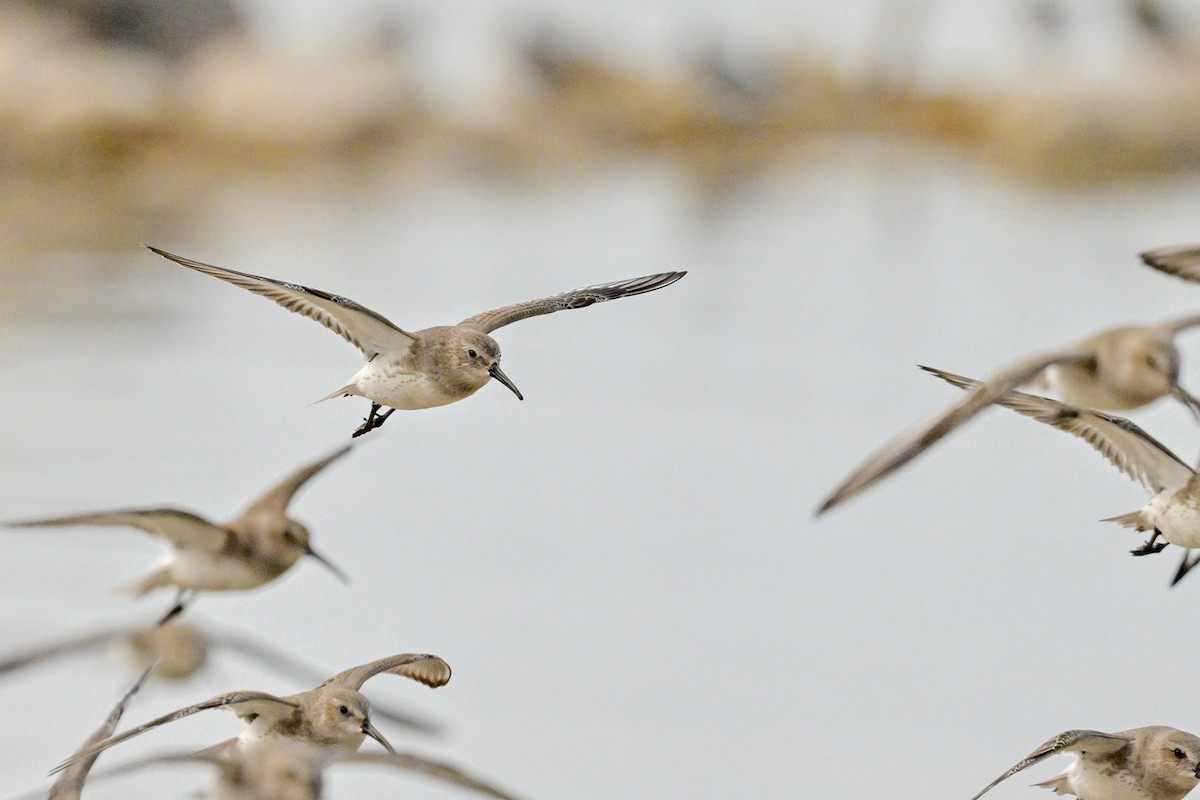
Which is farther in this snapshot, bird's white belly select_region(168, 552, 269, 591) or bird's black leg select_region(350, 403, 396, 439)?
bird's white belly select_region(168, 552, 269, 591)

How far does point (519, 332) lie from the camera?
73.4 ft

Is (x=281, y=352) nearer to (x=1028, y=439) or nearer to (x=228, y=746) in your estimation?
(x=1028, y=439)

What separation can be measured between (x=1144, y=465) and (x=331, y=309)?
2059mm

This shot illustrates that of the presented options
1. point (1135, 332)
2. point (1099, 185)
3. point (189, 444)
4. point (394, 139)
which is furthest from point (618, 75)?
point (1135, 332)

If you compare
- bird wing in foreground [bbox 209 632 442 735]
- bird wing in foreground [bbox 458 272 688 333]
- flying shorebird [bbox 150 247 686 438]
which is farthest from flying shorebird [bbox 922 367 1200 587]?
bird wing in foreground [bbox 209 632 442 735]

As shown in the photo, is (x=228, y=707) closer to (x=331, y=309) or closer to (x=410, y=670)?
(x=410, y=670)

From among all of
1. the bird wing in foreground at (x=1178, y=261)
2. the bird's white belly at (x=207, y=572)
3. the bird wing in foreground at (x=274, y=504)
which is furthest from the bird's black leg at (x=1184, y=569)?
the bird's white belly at (x=207, y=572)

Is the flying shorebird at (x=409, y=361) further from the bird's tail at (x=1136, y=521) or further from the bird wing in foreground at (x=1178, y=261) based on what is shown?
the bird wing in foreground at (x=1178, y=261)

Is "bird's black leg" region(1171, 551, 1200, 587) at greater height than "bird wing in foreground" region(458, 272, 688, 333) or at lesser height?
lesser

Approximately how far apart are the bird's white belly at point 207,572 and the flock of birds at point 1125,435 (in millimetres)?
2390

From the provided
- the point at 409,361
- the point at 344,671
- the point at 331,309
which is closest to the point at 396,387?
the point at 409,361

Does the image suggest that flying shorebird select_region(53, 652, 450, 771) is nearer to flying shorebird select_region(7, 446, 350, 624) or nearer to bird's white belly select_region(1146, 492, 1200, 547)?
flying shorebird select_region(7, 446, 350, 624)

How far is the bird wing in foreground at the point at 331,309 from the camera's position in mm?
4589

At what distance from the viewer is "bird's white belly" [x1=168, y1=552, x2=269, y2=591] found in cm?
636
